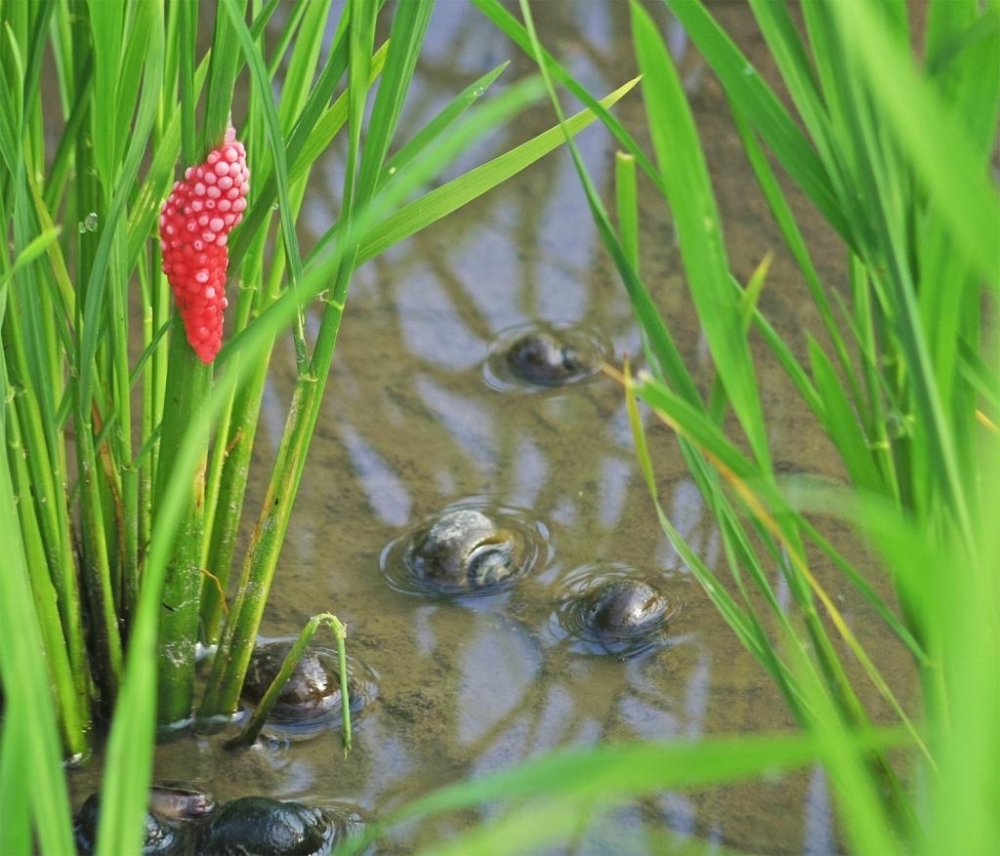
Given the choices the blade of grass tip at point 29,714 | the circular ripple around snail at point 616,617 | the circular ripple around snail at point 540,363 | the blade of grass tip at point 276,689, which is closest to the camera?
the blade of grass tip at point 29,714

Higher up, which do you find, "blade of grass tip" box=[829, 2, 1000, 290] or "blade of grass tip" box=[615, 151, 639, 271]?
"blade of grass tip" box=[829, 2, 1000, 290]

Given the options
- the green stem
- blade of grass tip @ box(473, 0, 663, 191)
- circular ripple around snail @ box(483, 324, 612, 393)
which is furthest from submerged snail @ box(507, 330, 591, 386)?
blade of grass tip @ box(473, 0, 663, 191)

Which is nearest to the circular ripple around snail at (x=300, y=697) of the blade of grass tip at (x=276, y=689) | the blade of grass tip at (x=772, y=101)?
the blade of grass tip at (x=276, y=689)

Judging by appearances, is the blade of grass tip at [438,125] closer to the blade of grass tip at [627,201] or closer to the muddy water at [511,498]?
the blade of grass tip at [627,201]

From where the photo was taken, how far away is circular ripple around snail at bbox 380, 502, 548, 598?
1805 millimetres

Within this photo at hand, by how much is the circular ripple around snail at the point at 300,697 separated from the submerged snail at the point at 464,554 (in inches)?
8.7

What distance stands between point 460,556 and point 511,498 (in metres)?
0.21

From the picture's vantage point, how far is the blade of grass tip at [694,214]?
822 millimetres

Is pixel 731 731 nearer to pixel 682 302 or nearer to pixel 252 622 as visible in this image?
pixel 252 622

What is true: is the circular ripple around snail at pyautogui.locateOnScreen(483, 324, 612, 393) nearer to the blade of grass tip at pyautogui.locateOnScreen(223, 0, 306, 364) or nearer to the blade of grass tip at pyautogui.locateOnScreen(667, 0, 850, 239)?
the blade of grass tip at pyautogui.locateOnScreen(223, 0, 306, 364)

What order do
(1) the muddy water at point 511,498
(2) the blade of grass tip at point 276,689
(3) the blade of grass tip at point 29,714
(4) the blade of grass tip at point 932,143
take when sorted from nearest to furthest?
(4) the blade of grass tip at point 932,143 → (3) the blade of grass tip at point 29,714 → (2) the blade of grass tip at point 276,689 → (1) the muddy water at point 511,498

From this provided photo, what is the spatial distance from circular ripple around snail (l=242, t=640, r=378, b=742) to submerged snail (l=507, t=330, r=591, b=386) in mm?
741

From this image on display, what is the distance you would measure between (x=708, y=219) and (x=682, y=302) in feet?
5.08

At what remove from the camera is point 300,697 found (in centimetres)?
159
